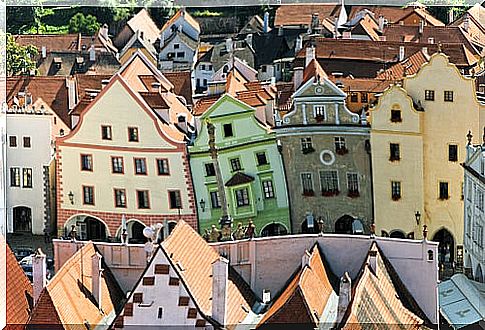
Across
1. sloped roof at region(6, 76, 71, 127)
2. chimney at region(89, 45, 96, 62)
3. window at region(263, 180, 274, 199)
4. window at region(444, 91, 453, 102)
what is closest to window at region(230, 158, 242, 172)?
window at region(263, 180, 274, 199)

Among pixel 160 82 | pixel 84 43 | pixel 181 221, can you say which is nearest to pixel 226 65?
pixel 160 82

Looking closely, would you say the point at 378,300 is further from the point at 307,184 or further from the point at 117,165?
the point at 117,165

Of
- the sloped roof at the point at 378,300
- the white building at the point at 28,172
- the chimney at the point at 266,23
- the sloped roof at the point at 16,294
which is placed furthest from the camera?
the white building at the point at 28,172

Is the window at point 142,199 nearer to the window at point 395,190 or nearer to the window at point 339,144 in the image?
the window at point 339,144

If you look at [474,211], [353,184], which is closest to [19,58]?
[353,184]

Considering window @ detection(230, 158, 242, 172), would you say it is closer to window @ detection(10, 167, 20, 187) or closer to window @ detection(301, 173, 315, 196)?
window @ detection(301, 173, 315, 196)

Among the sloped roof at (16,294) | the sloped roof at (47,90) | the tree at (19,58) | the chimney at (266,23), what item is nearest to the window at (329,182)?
the chimney at (266,23)

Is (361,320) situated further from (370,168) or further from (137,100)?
(137,100)
